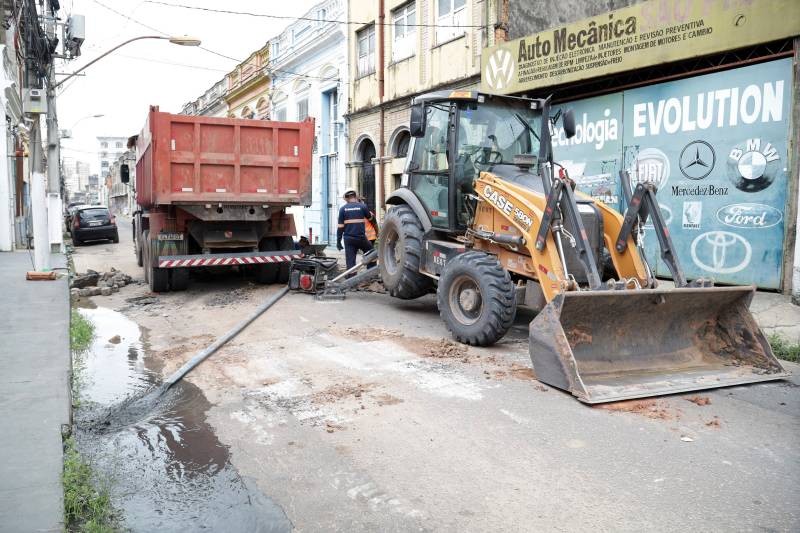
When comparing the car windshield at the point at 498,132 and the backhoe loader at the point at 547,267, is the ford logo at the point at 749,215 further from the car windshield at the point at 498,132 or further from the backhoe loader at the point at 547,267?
the car windshield at the point at 498,132

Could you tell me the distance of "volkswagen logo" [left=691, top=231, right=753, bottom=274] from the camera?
9.57 meters

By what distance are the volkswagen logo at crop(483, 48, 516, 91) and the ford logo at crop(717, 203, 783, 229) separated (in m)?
5.69

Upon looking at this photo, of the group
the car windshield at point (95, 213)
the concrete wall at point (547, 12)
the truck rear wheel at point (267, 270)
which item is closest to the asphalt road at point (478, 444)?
the truck rear wheel at point (267, 270)

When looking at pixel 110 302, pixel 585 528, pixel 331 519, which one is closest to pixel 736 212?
pixel 585 528

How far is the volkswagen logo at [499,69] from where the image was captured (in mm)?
13742

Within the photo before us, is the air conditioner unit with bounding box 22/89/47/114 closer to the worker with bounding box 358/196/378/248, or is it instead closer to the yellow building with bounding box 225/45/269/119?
the worker with bounding box 358/196/378/248

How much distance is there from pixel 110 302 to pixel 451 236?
620 cm

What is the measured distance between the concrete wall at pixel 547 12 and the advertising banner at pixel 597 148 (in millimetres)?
1731

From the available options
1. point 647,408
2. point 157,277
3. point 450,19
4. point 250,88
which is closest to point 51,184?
point 157,277

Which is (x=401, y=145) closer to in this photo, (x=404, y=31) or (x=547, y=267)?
(x=404, y=31)

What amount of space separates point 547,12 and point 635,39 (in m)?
3.28

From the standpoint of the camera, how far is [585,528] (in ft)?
10.4

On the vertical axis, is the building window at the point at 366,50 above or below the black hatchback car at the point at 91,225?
above

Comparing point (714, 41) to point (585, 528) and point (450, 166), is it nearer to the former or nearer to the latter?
point (450, 166)
